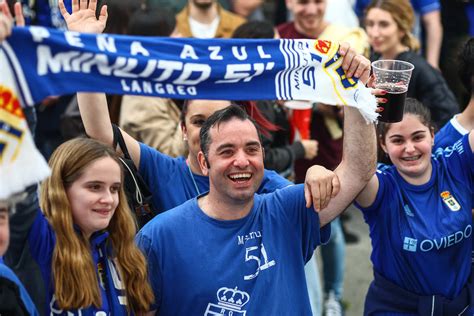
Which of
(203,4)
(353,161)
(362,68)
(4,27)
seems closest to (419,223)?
(353,161)

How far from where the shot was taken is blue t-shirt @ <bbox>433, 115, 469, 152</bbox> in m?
5.26

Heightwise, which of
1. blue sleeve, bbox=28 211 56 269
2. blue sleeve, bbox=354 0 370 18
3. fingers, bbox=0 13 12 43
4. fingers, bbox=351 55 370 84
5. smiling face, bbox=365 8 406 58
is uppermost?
blue sleeve, bbox=354 0 370 18

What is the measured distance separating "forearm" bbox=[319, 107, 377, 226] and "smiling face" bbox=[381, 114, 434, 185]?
2.12 ft

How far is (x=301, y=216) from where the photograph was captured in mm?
4211

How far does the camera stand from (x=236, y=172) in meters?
4.07

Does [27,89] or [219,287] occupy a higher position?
[27,89]

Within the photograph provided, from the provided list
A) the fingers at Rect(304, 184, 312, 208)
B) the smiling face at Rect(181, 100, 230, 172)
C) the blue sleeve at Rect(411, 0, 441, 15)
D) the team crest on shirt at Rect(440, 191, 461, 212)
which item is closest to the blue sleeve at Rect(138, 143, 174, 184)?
the smiling face at Rect(181, 100, 230, 172)

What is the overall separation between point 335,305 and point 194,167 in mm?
2419

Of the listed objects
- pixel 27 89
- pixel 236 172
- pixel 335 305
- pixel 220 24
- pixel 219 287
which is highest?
pixel 220 24

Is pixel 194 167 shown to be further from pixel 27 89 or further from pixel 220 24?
pixel 220 24

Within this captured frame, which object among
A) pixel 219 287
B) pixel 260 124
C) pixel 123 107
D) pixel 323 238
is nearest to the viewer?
pixel 219 287

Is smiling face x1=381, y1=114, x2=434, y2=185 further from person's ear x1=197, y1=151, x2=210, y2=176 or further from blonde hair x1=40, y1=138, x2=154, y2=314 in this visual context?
blonde hair x1=40, y1=138, x2=154, y2=314

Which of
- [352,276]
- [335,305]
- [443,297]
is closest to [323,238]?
[443,297]

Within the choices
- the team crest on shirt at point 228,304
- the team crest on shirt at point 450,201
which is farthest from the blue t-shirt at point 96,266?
the team crest on shirt at point 450,201
